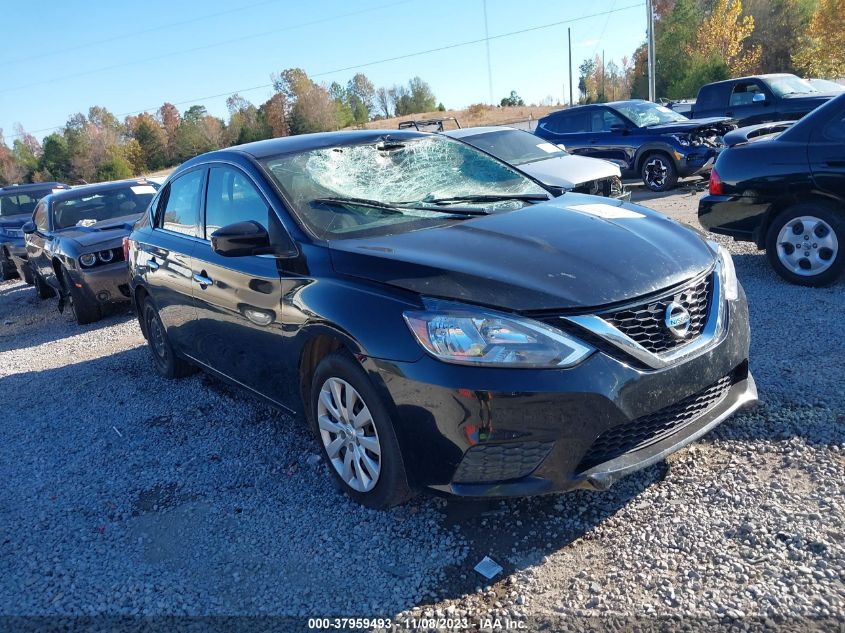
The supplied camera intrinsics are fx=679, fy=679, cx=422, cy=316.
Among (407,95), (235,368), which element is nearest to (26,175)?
(407,95)

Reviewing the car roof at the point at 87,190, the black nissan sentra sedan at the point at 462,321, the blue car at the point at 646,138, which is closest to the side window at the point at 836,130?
the black nissan sentra sedan at the point at 462,321

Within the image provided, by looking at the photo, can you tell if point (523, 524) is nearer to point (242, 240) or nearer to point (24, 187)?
point (242, 240)

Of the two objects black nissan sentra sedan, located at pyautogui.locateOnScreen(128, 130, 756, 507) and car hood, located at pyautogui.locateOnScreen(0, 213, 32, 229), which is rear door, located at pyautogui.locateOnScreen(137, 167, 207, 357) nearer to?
black nissan sentra sedan, located at pyautogui.locateOnScreen(128, 130, 756, 507)

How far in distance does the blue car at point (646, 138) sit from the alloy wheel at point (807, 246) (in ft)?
22.7

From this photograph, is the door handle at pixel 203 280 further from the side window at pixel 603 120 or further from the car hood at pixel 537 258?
the side window at pixel 603 120

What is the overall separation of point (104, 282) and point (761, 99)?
550 inches

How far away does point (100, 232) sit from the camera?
8406 mm

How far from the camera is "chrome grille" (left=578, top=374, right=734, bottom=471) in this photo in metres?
2.69

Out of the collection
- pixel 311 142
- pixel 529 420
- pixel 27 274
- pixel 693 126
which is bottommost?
pixel 27 274

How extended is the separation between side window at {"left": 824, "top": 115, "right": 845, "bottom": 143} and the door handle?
490 cm

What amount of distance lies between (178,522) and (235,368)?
105 centimetres

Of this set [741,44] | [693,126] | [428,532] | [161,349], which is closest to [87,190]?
[161,349]

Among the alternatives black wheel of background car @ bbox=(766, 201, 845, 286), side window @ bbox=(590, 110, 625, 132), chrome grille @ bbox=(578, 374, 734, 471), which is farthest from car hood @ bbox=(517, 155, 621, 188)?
chrome grille @ bbox=(578, 374, 734, 471)

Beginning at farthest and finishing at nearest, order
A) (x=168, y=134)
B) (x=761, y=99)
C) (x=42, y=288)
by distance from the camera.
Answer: (x=168, y=134), (x=761, y=99), (x=42, y=288)
